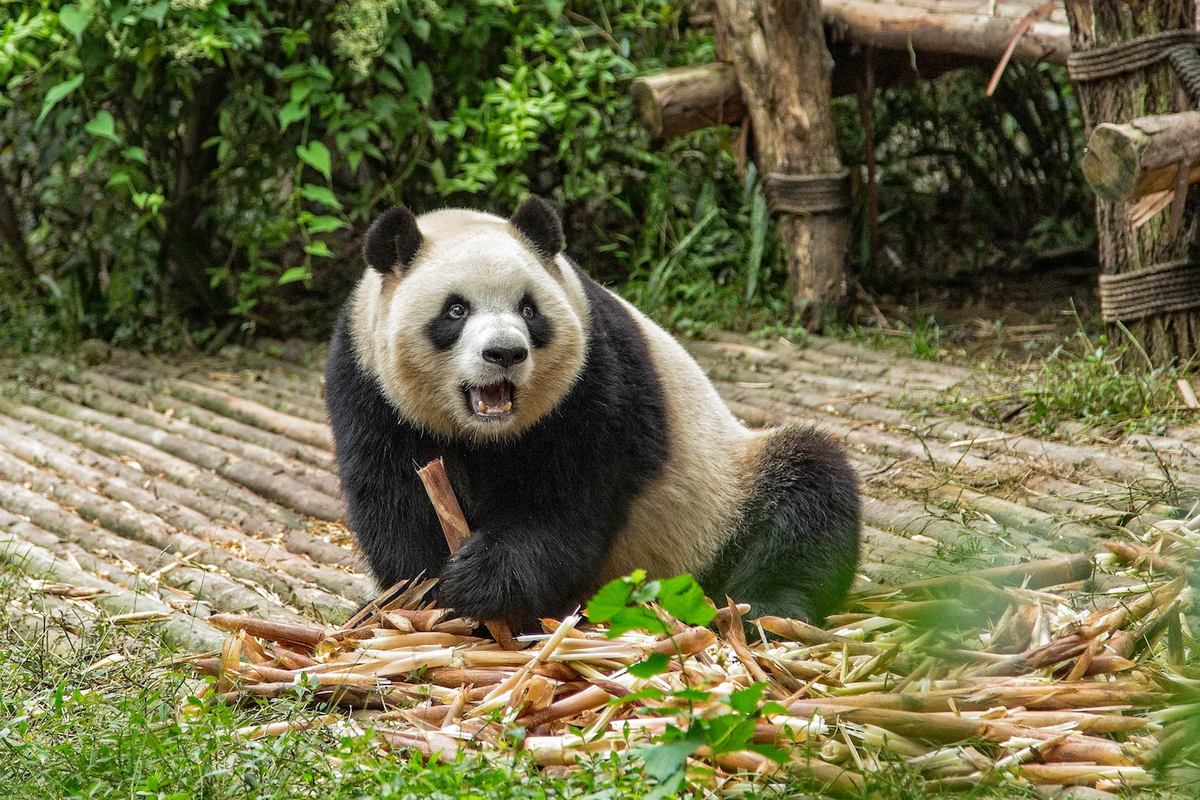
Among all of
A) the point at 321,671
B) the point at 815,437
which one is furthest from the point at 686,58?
the point at 321,671

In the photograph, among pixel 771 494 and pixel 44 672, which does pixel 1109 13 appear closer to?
pixel 771 494

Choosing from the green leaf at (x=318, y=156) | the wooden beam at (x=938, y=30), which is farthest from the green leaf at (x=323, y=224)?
the wooden beam at (x=938, y=30)

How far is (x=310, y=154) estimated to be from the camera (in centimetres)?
679

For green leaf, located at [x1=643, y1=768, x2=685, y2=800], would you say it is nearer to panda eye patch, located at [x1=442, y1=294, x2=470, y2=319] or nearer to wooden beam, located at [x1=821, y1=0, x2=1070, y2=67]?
panda eye patch, located at [x1=442, y1=294, x2=470, y2=319]

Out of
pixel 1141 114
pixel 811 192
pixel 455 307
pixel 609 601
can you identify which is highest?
pixel 1141 114

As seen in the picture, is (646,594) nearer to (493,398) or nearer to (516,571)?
(516,571)

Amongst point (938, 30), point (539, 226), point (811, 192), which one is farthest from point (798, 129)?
point (539, 226)

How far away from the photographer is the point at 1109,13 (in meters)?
5.52

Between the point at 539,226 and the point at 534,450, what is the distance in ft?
2.50

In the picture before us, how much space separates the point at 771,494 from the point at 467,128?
15.7ft

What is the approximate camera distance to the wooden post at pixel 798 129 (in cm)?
700

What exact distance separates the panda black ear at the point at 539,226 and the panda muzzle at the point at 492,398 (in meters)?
0.54

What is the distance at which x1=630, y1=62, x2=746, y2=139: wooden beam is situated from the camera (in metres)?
7.11

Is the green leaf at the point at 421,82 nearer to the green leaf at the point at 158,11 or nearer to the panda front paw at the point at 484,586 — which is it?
the green leaf at the point at 158,11
